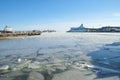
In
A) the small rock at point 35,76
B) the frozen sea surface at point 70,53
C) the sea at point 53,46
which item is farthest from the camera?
the sea at point 53,46

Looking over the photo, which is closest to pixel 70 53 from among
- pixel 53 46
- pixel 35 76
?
pixel 53 46

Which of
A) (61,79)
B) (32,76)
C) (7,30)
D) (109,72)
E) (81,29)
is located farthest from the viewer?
(81,29)

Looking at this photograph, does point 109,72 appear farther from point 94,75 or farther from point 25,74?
point 25,74

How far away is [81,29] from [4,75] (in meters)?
154

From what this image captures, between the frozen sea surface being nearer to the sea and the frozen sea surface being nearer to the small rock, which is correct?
the sea

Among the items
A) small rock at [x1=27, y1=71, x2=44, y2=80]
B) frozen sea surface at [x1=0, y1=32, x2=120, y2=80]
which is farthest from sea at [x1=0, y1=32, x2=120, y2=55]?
small rock at [x1=27, y1=71, x2=44, y2=80]

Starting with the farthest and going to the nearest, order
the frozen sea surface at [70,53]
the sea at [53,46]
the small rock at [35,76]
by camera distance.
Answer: the sea at [53,46] < the frozen sea surface at [70,53] < the small rock at [35,76]

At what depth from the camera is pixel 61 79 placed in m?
7.79

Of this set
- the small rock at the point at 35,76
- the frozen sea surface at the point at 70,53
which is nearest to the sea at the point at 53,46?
the frozen sea surface at the point at 70,53

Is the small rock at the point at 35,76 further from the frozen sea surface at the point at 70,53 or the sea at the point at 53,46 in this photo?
the sea at the point at 53,46

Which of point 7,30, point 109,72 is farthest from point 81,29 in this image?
point 109,72

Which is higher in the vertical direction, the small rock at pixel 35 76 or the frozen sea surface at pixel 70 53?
the small rock at pixel 35 76

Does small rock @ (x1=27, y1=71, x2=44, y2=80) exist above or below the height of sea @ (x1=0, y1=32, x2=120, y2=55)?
above

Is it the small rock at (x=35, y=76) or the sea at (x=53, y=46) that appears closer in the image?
the small rock at (x=35, y=76)
